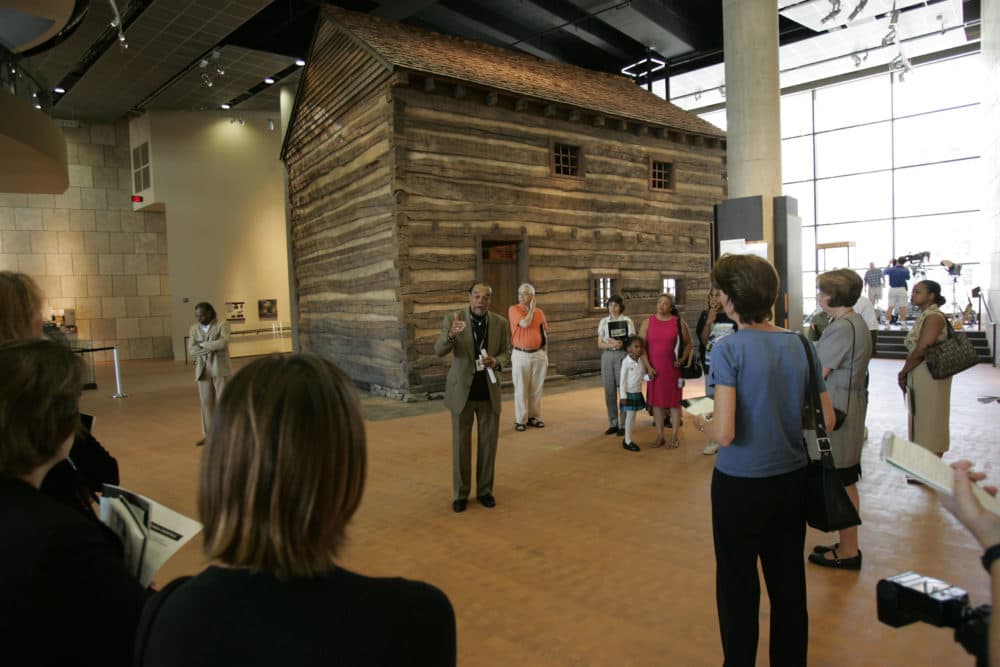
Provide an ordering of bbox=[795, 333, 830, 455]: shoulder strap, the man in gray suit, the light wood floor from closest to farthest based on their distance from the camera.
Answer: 1. bbox=[795, 333, 830, 455]: shoulder strap
2. the light wood floor
3. the man in gray suit

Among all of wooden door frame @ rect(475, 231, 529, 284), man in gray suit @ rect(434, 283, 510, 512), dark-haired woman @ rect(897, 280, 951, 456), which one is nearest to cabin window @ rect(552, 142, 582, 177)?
wooden door frame @ rect(475, 231, 529, 284)

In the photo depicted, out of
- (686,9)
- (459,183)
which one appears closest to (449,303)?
(459,183)

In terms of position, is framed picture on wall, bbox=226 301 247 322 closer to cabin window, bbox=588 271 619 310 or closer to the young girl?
cabin window, bbox=588 271 619 310

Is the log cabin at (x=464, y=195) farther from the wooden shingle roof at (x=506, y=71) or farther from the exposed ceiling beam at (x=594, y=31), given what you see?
the exposed ceiling beam at (x=594, y=31)

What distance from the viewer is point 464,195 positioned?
1262cm

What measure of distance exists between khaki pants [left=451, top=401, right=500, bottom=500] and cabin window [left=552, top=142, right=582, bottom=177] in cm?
932

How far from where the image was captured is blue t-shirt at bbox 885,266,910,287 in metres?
19.2

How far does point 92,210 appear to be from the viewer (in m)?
22.9

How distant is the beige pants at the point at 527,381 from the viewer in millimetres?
9250

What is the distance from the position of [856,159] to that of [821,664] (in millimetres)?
23094

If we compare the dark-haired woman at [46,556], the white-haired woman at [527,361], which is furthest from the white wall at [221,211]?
the dark-haired woman at [46,556]

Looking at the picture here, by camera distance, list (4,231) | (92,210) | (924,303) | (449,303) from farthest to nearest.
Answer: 1. (92,210)
2. (4,231)
3. (449,303)
4. (924,303)

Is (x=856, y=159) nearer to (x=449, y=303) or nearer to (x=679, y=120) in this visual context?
(x=679, y=120)

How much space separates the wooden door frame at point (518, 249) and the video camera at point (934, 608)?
11408mm
